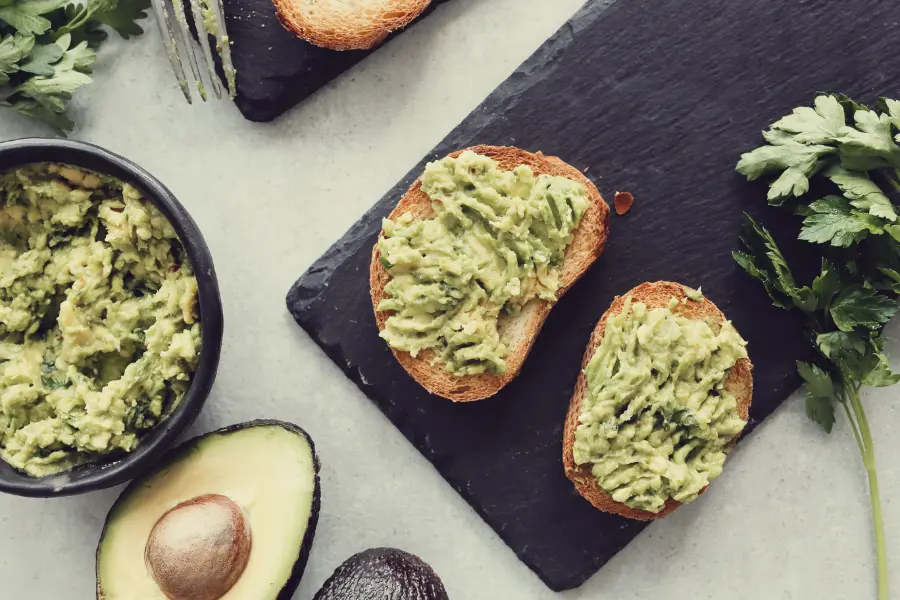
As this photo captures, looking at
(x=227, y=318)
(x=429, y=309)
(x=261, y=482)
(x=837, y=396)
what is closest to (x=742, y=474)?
(x=837, y=396)

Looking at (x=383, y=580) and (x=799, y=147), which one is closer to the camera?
(x=383, y=580)

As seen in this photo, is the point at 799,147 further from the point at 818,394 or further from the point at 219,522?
the point at 219,522

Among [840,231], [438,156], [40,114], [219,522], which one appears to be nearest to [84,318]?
[219,522]

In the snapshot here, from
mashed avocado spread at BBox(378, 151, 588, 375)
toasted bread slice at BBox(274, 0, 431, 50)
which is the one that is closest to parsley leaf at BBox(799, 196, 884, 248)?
mashed avocado spread at BBox(378, 151, 588, 375)

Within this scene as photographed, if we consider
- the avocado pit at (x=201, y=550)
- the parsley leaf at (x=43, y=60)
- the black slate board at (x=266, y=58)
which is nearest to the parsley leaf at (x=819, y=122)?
the black slate board at (x=266, y=58)

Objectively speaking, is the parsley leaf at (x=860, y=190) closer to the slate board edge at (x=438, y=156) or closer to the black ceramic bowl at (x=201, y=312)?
the slate board edge at (x=438, y=156)

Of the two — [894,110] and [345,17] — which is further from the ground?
[345,17]

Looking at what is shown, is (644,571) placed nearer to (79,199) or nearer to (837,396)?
(837,396)
